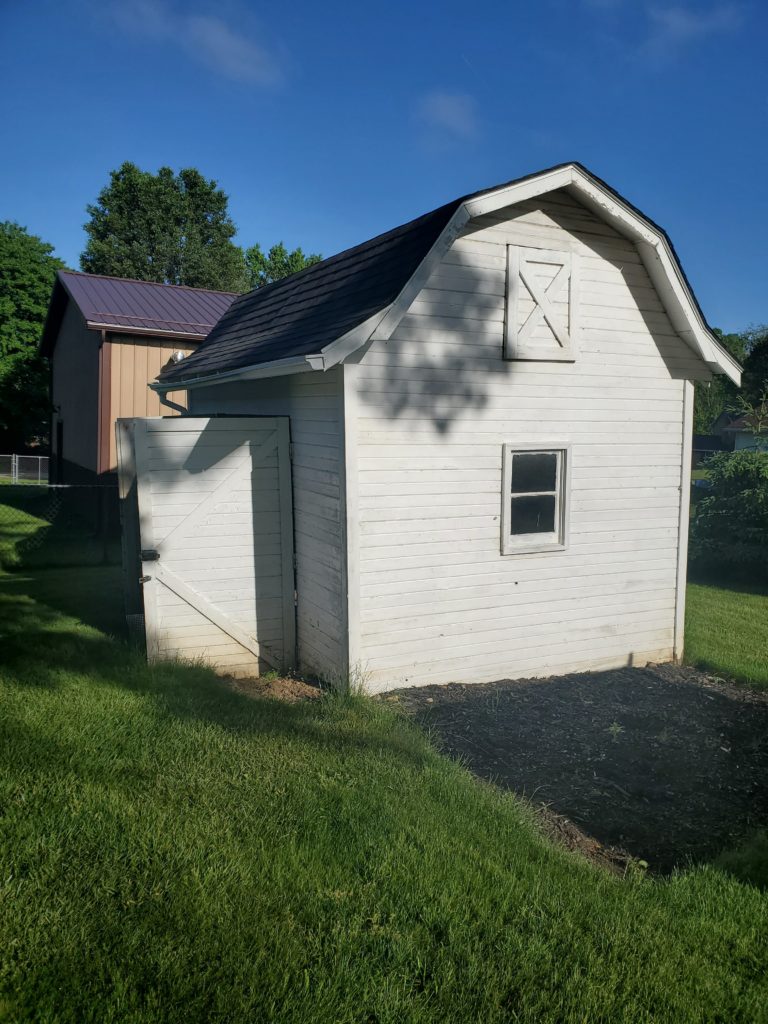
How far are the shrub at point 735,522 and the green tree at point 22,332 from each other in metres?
33.5

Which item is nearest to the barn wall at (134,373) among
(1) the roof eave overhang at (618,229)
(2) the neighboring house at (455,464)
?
(2) the neighboring house at (455,464)

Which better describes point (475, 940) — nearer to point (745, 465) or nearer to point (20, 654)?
point (20, 654)

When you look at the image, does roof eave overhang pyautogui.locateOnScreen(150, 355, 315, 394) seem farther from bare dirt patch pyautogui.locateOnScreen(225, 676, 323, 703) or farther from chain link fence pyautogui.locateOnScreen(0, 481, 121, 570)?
chain link fence pyautogui.locateOnScreen(0, 481, 121, 570)

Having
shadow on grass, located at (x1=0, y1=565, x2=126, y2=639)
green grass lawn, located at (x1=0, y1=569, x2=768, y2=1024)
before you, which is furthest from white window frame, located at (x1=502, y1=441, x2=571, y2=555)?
shadow on grass, located at (x1=0, y1=565, x2=126, y2=639)

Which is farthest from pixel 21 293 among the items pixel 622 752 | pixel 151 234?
pixel 622 752

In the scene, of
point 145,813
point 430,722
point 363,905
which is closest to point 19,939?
point 145,813

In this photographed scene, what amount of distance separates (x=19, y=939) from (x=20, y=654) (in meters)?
4.77

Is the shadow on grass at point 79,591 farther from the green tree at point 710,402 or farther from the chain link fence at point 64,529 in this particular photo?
the green tree at point 710,402

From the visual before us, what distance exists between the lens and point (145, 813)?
4.43 metres

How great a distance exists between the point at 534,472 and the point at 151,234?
5095cm

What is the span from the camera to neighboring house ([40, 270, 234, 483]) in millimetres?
16828

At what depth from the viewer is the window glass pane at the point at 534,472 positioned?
326 inches

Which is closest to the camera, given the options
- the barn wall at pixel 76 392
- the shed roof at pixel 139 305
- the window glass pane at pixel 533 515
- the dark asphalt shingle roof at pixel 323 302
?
the dark asphalt shingle roof at pixel 323 302

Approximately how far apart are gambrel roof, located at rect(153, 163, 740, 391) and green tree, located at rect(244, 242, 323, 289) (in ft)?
161
